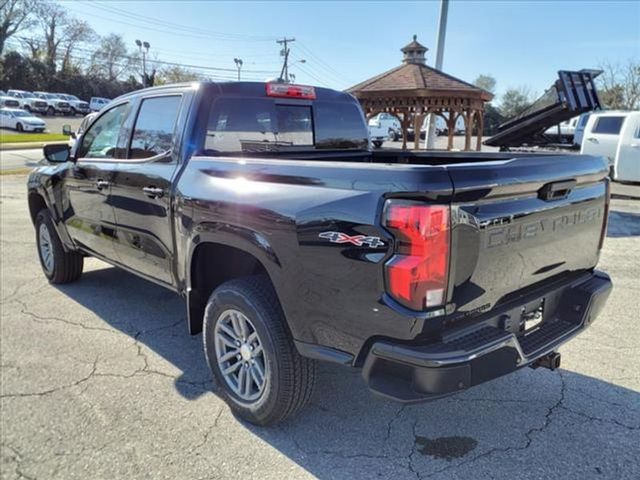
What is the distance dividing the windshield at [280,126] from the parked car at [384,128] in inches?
839

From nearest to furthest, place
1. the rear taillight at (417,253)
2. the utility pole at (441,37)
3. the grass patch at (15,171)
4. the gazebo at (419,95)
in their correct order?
the rear taillight at (417,253) < the gazebo at (419,95) < the utility pole at (441,37) < the grass patch at (15,171)

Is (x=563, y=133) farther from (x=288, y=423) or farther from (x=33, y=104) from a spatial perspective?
(x=33, y=104)

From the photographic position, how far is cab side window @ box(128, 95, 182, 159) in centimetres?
345

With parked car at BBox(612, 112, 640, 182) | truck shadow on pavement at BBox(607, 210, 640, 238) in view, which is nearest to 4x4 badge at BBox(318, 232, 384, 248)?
truck shadow on pavement at BBox(607, 210, 640, 238)

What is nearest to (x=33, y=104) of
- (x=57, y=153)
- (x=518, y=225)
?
(x=57, y=153)

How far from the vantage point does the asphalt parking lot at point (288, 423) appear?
2508 millimetres

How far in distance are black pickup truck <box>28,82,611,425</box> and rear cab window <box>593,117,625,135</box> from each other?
11.7 meters

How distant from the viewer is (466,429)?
2.81 metres

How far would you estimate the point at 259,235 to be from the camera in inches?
100.0

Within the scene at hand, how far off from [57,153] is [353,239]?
12.9 feet

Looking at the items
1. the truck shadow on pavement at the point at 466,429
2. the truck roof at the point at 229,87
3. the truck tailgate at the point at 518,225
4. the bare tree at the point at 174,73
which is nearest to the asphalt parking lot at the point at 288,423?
the truck shadow on pavement at the point at 466,429

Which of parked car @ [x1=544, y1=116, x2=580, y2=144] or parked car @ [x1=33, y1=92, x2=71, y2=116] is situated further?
parked car @ [x1=33, y1=92, x2=71, y2=116]

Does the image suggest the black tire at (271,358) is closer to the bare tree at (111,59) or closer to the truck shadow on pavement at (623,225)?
the truck shadow on pavement at (623,225)

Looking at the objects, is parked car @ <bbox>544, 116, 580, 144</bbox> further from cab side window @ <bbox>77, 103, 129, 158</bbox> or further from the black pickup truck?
cab side window @ <bbox>77, 103, 129, 158</bbox>
